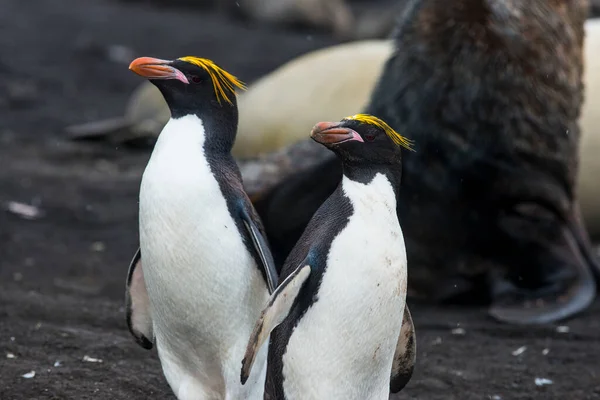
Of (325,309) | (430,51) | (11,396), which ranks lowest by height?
(11,396)

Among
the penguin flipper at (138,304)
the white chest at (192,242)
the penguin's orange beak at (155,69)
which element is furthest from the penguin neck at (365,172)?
the penguin flipper at (138,304)

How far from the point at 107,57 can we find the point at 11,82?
4.82ft

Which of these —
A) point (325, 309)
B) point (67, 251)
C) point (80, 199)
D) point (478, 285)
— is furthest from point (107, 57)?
point (325, 309)

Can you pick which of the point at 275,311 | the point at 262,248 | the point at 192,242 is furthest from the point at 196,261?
the point at 275,311

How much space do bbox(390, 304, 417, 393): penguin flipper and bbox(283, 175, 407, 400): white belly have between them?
0.26m

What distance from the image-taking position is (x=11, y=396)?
314cm

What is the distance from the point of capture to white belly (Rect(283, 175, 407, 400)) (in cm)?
255

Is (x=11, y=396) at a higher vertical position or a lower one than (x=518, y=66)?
lower

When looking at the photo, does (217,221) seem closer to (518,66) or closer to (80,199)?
(518,66)

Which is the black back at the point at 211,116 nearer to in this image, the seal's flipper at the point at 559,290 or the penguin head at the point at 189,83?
the penguin head at the point at 189,83

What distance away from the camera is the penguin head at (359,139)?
2543 mm

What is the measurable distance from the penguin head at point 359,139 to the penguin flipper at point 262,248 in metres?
0.34

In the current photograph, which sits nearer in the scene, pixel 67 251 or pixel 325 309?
pixel 325 309

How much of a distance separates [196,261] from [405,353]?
651 mm
